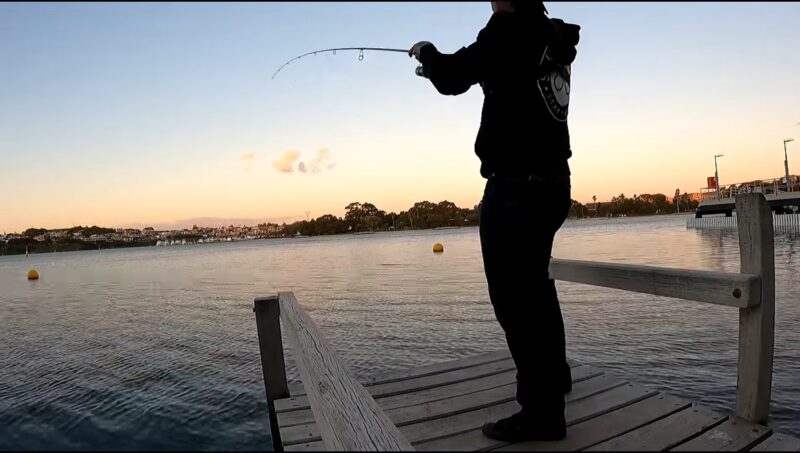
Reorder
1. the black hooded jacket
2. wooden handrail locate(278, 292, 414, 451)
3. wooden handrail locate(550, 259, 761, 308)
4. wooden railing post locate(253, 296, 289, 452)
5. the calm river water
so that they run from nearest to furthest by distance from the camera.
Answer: wooden handrail locate(278, 292, 414, 451)
the black hooded jacket
wooden handrail locate(550, 259, 761, 308)
wooden railing post locate(253, 296, 289, 452)
the calm river water

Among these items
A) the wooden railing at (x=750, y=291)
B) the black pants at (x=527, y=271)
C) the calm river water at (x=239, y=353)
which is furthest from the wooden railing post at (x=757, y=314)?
the calm river water at (x=239, y=353)

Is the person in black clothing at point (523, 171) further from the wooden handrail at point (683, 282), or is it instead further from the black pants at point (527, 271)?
the wooden handrail at point (683, 282)

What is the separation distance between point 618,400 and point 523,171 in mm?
1830

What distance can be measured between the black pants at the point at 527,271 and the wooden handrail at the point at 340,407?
894mm

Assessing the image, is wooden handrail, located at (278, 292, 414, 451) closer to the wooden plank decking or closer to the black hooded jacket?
the wooden plank decking

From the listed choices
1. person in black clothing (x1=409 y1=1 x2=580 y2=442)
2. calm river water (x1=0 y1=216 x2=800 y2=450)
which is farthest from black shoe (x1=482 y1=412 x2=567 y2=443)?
calm river water (x1=0 y1=216 x2=800 y2=450)

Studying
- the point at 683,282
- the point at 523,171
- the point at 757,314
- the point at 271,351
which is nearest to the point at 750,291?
the point at 757,314

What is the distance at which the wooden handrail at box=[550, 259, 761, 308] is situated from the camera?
2637mm

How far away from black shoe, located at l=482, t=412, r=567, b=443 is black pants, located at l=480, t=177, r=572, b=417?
6cm

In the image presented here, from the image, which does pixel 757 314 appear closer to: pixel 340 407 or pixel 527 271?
pixel 527 271

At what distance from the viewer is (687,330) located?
27.3 ft

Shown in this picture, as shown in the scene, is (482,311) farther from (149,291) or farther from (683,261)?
(149,291)

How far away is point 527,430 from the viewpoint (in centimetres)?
270

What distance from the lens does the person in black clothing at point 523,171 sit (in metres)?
2.51
